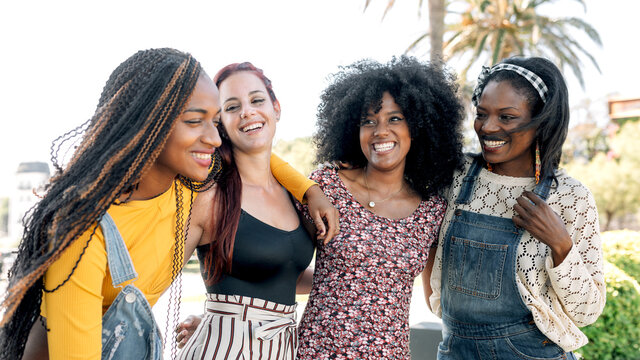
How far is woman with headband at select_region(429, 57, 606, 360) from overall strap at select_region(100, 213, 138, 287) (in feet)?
5.77

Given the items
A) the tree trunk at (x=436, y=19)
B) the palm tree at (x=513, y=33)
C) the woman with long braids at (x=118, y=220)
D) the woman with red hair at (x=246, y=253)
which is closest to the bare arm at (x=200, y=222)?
the woman with red hair at (x=246, y=253)

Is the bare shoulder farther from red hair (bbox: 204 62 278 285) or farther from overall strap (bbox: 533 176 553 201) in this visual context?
overall strap (bbox: 533 176 553 201)

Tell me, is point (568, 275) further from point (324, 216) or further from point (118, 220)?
point (118, 220)

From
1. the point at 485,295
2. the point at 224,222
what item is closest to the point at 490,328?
the point at 485,295

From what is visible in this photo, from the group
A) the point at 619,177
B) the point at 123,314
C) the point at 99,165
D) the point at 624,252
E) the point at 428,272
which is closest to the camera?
the point at 99,165

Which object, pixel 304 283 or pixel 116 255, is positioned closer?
pixel 116 255

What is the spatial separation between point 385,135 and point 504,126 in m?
0.65

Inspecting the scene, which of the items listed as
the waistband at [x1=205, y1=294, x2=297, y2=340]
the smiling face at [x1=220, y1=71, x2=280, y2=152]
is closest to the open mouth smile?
the smiling face at [x1=220, y1=71, x2=280, y2=152]

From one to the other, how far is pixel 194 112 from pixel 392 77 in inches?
59.9

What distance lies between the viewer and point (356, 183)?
122 inches

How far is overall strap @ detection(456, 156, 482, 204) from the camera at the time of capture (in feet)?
9.59

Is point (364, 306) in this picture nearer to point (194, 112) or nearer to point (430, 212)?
point (430, 212)

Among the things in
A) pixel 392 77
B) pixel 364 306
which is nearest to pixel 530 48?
pixel 392 77

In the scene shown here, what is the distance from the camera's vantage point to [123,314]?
185cm
